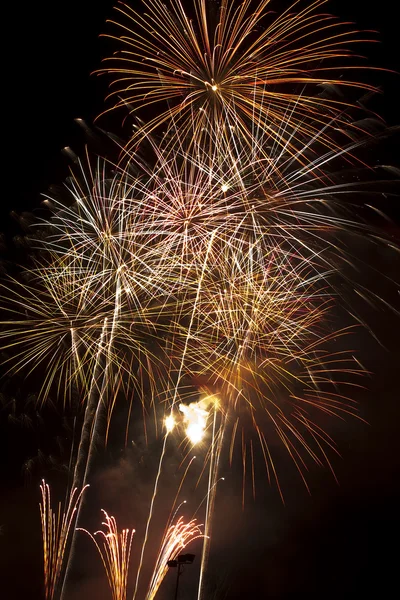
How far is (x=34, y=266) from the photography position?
13.0 m

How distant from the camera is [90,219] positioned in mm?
12156

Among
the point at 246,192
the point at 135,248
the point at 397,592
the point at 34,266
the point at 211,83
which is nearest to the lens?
the point at 211,83

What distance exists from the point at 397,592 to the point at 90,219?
24.1 m

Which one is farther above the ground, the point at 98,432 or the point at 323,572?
the point at 323,572

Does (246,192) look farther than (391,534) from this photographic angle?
No

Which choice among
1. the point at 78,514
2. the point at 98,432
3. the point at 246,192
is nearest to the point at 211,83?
the point at 246,192

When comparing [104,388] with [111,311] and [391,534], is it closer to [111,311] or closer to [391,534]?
[111,311]

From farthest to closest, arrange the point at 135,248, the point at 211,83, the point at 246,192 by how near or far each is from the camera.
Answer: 1. the point at 135,248
2. the point at 246,192
3. the point at 211,83

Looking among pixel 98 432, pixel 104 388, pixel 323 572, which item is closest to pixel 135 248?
pixel 104 388

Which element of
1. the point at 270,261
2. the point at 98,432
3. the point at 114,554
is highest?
the point at 270,261

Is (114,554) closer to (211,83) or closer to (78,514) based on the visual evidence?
(78,514)

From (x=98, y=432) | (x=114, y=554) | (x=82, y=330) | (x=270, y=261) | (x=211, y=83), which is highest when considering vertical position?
(x=211, y=83)

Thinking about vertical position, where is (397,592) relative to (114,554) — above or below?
above

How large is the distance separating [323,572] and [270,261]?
2131cm
